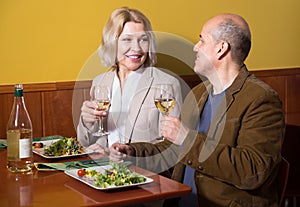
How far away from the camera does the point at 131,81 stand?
9.23ft

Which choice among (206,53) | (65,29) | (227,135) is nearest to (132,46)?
(65,29)

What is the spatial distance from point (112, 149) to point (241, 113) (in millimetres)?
505

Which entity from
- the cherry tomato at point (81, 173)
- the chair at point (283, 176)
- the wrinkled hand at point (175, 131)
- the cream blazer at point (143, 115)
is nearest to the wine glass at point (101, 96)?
the wrinkled hand at point (175, 131)

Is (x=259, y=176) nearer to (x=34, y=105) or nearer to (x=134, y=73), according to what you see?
(x=134, y=73)

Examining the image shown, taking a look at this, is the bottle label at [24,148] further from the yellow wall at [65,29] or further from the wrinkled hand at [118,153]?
the yellow wall at [65,29]

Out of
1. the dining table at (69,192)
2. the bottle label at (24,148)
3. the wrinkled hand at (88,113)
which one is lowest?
the dining table at (69,192)

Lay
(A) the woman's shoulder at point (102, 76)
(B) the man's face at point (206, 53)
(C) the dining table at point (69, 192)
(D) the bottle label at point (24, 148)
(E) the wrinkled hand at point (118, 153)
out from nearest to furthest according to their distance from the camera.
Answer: (C) the dining table at point (69, 192) < (D) the bottle label at point (24, 148) < (E) the wrinkled hand at point (118, 153) < (B) the man's face at point (206, 53) < (A) the woman's shoulder at point (102, 76)

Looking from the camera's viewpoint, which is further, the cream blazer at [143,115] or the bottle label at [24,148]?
the cream blazer at [143,115]

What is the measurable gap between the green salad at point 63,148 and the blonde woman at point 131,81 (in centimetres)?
38

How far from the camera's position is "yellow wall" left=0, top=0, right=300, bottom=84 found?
294cm

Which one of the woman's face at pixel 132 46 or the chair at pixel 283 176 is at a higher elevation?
the woman's face at pixel 132 46

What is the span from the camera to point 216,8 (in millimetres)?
3387

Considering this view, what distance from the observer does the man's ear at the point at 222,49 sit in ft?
7.41

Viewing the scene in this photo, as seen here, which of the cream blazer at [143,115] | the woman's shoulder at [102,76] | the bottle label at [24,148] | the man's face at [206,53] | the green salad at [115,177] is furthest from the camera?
the woman's shoulder at [102,76]
